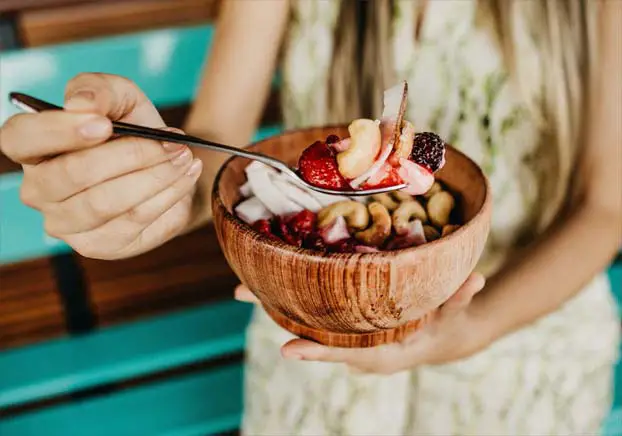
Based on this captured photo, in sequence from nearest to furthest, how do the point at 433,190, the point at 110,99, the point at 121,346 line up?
the point at 110,99 → the point at 433,190 → the point at 121,346

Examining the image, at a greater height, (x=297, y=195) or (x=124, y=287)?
(x=297, y=195)

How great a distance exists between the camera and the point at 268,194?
2.41 ft

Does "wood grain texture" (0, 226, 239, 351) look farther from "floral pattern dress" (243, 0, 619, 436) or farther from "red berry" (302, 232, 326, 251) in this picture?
"red berry" (302, 232, 326, 251)

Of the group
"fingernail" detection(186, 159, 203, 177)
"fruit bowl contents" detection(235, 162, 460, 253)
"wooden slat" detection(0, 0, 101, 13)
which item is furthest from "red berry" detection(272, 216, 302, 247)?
"wooden slat" detection(0, 0, 101, 13)

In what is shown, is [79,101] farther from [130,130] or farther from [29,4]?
[29,4]

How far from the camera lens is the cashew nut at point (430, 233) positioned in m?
0.68

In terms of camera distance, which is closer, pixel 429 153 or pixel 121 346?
pixel 429 153

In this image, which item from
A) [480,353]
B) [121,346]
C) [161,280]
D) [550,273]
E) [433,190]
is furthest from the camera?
[161,280]

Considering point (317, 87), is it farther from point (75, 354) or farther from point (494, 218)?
point (75, 354)

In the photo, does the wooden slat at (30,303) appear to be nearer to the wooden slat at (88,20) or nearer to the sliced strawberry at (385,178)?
the wooden slat at (88,20)

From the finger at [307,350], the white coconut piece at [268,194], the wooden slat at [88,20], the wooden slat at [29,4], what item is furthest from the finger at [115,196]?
the wooden slat at [29,4]

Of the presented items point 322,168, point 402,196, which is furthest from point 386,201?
point 322,168

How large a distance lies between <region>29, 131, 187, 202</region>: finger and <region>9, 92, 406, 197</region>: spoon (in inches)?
1.0

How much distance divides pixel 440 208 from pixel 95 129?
1.23 ft
